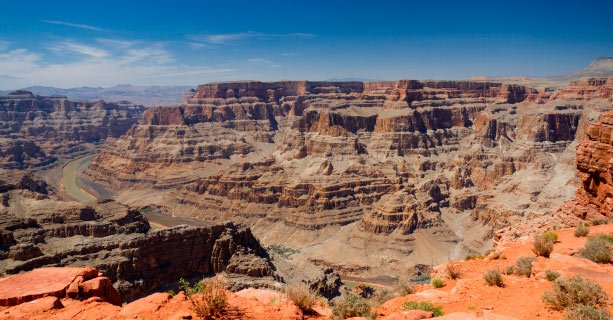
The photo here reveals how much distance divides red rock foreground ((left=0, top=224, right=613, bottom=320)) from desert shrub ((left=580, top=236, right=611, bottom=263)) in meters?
0.42

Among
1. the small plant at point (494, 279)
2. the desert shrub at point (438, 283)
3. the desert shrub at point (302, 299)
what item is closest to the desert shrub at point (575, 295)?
the small plant at point (494, 279)

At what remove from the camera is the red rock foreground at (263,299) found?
13797mm

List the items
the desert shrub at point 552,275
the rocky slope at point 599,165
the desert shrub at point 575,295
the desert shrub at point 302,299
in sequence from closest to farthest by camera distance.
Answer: the desert shrub at point 575,295 → the desert shrub at point 302,299 → the desert shrub at point 552,275 → the rocky slope at point 599,165

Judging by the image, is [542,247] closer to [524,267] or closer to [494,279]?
[524,267]

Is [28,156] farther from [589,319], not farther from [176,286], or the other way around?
[589,319]

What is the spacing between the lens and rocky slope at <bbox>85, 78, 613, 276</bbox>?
8744 cm

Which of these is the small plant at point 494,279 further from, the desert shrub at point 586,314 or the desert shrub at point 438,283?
the desert shrub at point 586,314

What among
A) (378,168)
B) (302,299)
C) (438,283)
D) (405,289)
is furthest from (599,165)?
(378,168)

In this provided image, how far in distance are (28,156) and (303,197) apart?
463 ft

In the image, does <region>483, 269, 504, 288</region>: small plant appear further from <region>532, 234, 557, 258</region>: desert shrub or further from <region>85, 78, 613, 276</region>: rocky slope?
<region>85, 78, 613, 276</region>: rocky slope

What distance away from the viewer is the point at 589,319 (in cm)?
1126

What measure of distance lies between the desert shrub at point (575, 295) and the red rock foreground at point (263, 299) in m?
0.30

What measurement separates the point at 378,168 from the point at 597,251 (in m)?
99.0

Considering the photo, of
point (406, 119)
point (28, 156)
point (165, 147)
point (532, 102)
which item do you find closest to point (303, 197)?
point (406, 119)
